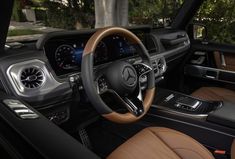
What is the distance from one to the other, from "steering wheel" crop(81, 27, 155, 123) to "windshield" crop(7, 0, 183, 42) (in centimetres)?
104

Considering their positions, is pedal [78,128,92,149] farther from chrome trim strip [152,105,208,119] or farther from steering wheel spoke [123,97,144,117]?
steering wheel spoke [123,97,144,117]

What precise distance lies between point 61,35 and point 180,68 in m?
1.85

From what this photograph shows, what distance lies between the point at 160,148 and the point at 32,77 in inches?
33.3

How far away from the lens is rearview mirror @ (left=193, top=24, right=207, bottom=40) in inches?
139

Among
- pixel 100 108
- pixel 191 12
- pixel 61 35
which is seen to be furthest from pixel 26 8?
pixel 191 12

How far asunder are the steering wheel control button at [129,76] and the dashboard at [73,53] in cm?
21

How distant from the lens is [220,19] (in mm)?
4449

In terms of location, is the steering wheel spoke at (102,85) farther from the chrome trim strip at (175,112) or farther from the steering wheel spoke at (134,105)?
the chrome trim strip at (175,112)

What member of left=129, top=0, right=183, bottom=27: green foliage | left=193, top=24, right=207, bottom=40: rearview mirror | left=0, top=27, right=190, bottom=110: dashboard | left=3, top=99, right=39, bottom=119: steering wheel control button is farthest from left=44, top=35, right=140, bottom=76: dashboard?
left=193, top=24, right=207, bottom=40: rearview mirror

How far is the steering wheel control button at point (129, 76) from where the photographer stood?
176 centimetres

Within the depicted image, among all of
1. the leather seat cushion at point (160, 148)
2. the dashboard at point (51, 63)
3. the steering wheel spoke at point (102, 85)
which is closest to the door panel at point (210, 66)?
the dashboard at point (51, 63)

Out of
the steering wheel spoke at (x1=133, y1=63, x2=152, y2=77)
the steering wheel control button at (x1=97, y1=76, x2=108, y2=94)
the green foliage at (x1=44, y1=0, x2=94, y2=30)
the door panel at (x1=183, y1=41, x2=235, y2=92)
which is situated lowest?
the door panel at (x1=183, y1=41, x2=235, y2=92)

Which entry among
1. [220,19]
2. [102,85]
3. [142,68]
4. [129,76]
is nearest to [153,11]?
[220,19]

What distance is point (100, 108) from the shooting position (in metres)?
1.54
